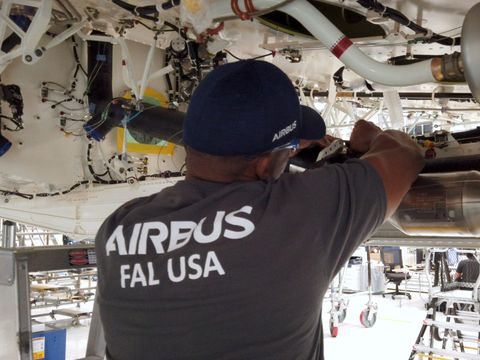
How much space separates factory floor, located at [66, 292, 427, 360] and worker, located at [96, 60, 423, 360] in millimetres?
6666

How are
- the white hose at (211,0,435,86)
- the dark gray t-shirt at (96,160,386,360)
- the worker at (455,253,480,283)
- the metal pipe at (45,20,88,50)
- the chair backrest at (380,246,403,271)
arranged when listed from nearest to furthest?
the dark gray t-shirt at (96,160,386,360), the white hose at (211,0,435,86), the metal pipe at (45,20,88,50), the worker at (455,253,480,283), the chair backrest at (380,246,403,271)

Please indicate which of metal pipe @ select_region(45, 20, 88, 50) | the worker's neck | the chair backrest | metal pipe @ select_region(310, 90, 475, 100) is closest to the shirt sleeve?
the worker's neck

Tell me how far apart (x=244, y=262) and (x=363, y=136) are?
53 centimetres

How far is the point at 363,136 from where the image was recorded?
4.03 feet

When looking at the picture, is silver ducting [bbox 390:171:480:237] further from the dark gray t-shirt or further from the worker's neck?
the worker's neck

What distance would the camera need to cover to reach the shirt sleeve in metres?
0.92

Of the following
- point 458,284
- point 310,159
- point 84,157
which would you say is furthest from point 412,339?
point 310,159

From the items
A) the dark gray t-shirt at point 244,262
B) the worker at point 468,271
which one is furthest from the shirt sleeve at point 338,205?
the worker at point 468,271

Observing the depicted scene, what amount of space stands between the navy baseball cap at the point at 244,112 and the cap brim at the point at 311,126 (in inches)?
9.9

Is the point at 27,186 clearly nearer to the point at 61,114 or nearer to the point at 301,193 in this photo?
the point at 61,114

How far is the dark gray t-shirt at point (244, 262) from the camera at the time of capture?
899mm

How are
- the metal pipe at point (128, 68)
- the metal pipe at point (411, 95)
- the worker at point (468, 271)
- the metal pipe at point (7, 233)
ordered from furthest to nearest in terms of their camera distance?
1. the worker at point (468, 271)
2. the metal pipe at point (7, 233)
3. the metal pipe at point (411, 95)
4. the metal pipe at point (128, 68)

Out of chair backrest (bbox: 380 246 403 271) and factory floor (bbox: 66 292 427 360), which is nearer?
factory floor (bbox: 66 292 427 360)

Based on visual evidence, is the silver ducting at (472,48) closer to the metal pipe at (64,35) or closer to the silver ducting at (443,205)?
the silver ducting at (443,205)
